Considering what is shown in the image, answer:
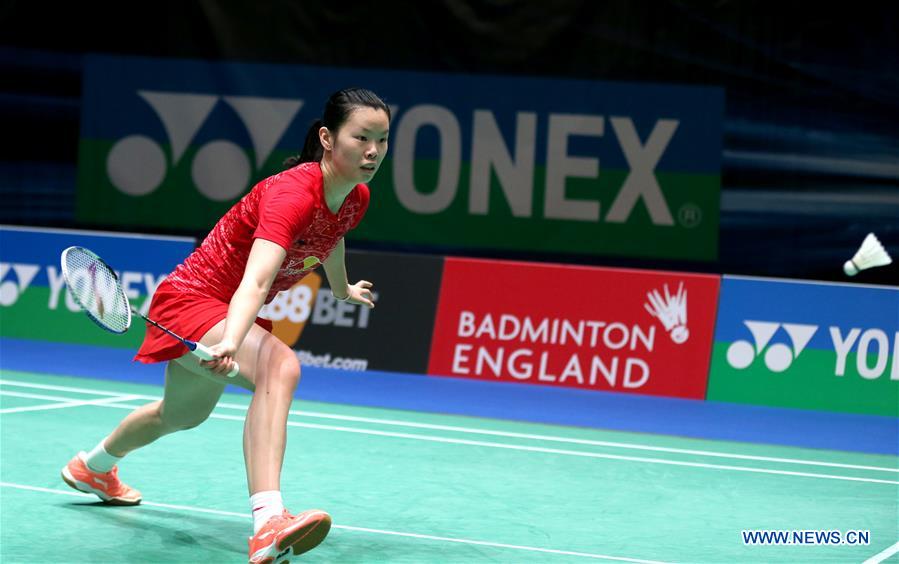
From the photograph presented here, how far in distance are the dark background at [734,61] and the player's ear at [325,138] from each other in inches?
227

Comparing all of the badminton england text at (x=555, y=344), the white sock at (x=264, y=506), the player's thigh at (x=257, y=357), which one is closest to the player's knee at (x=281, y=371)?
the player's thigh at (x=257, y=357)

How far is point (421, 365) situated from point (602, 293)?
1225 mm

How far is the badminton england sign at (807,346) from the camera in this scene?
7605mm

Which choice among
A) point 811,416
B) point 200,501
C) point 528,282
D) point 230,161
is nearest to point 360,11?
point 230,161

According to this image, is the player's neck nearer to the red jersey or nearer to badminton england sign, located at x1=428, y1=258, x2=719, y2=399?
the red jersey

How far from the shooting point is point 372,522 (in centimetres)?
455

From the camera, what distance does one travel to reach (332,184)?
3955mm

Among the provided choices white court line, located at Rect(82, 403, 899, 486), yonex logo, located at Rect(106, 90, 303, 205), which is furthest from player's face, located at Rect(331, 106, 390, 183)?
yonex logo, located at Rect(106, 90, 303, 205)

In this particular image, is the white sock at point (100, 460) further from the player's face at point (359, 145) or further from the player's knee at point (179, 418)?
the player's face at point (359, 145)

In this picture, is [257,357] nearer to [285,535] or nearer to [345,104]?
[285,535]

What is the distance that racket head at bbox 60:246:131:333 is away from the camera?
382cm

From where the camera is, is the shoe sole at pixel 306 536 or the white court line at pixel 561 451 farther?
the white court line at pixel 561 451

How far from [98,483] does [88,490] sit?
0.19ft

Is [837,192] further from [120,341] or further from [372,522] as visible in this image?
[372,522]
